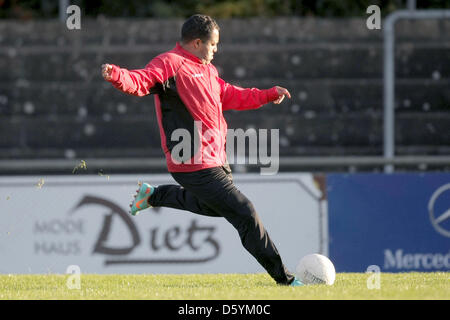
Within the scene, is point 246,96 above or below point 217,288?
above

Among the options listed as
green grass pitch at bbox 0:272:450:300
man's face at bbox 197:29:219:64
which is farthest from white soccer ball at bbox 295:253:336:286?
man's face at bbox 197:29:219:64

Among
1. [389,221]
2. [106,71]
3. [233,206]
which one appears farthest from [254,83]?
[106,71]

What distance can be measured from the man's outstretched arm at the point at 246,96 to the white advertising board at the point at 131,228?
8.97 feet

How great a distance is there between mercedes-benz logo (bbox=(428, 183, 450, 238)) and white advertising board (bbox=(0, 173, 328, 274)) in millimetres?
1081

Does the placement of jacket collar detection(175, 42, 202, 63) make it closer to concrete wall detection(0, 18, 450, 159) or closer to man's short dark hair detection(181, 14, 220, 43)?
man's short dark hair detection(181, 14, 220, 43)

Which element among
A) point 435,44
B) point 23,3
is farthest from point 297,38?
point 23,3

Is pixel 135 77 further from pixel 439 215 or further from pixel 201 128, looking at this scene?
pixel 439 215

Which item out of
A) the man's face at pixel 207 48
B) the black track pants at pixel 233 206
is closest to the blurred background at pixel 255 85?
the man's face at pixel 207 48

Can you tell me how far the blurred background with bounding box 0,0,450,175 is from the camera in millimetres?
11109

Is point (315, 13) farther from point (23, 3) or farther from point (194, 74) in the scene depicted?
point (194, 74)

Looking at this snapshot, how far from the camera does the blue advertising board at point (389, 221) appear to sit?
9.11 meters

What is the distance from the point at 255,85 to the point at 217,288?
5.51 meters

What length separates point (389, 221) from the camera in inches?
363

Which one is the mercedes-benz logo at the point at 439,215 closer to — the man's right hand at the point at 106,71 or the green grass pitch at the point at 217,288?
the green grass pitch at the point at 217,288
